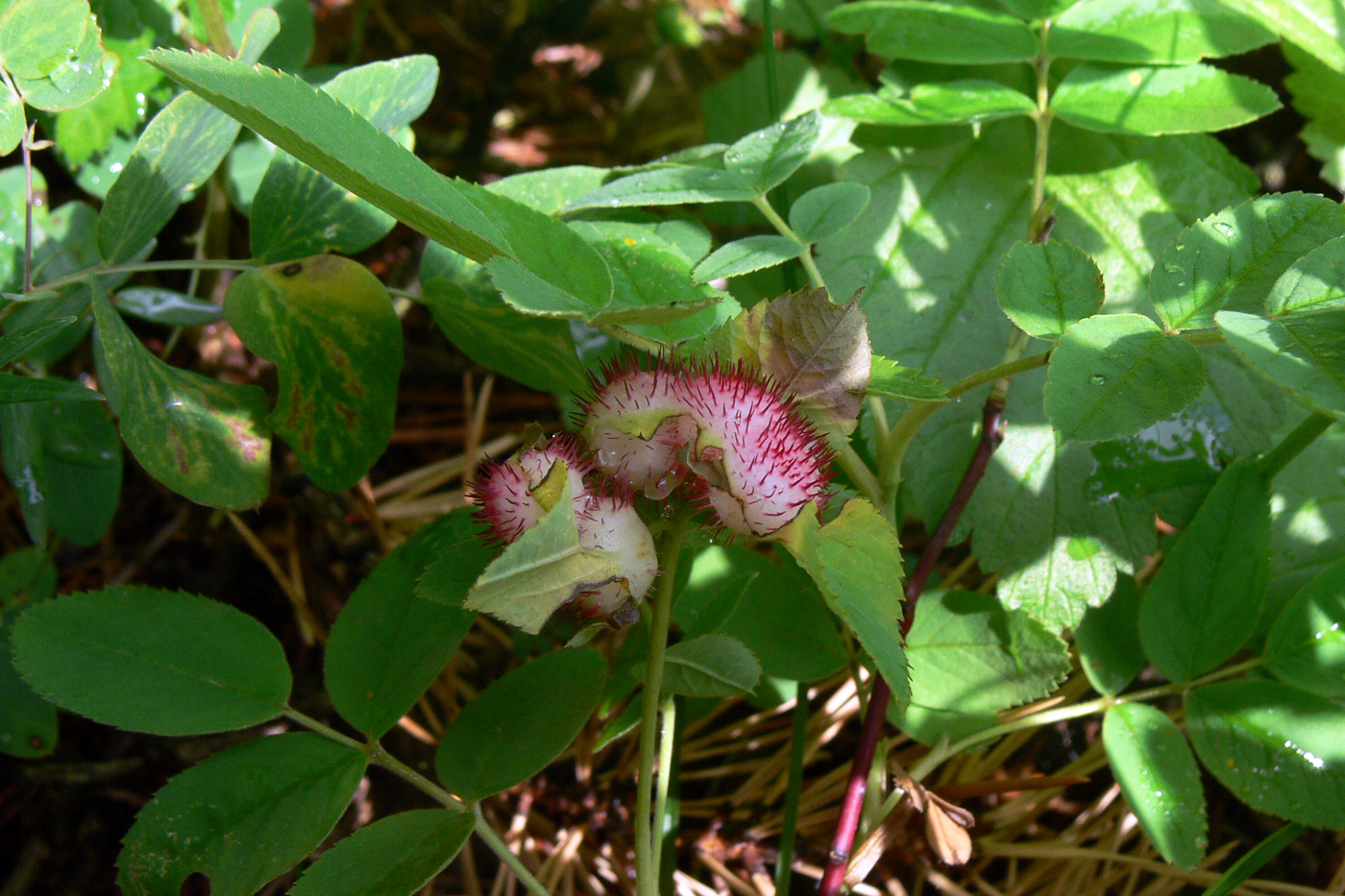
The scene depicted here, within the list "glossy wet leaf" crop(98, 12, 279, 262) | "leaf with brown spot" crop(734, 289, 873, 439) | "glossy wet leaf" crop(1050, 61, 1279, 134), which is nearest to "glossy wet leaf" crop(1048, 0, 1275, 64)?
"glossy wet leaf" crop(1050, 61, 1279, 134)

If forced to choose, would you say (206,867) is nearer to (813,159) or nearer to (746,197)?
(746,197)

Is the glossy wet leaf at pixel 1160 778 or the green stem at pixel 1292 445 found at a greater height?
the green stem at pixel 1292 445

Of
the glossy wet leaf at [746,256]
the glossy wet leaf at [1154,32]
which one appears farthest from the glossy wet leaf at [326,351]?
the glossy wet leaf at [1154,32]

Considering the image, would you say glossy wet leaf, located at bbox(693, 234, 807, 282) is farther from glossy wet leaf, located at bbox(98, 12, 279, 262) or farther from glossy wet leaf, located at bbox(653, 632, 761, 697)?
glossy wet leaf, located at bbox(98, 12, 279, 262)

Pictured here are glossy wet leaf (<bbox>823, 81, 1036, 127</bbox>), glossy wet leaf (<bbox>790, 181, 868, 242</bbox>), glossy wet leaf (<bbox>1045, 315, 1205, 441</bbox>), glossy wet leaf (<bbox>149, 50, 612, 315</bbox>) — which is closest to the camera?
glossy wet leaf (<bbox>149, 50, 612, 315</bbox>)

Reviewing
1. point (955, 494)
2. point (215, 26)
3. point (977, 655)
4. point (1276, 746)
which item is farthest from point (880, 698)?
point (215, 26)

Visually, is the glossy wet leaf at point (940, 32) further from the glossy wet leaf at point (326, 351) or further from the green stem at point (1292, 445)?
the glossy wet leaf at point (326, 351)
